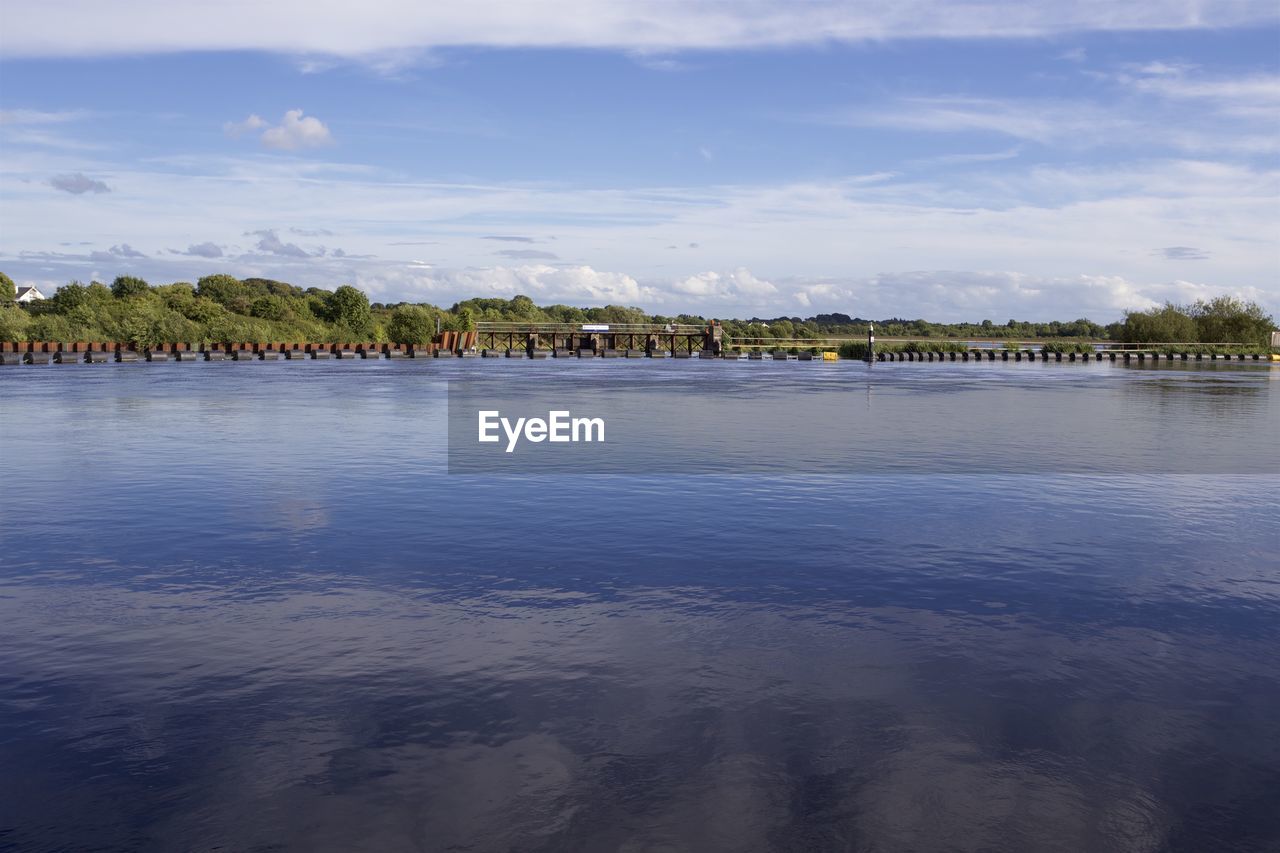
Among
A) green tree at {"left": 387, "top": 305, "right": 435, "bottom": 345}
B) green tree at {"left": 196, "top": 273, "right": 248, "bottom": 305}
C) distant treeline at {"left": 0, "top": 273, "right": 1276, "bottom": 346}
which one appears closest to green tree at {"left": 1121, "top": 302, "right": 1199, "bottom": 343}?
distant treeline at {"left": 0, "top": 273, "right": 1276, "bottom": 346}

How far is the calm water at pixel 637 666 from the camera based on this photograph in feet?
25.6

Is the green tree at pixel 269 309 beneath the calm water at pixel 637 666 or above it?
above

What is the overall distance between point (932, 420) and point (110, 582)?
32.1 m

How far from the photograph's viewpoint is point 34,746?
8.80 metres

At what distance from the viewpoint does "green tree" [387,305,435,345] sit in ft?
451

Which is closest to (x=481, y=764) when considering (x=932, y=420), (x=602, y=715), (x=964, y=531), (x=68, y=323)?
(x=602, y=715)

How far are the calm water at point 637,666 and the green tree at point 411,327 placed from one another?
4629 inches

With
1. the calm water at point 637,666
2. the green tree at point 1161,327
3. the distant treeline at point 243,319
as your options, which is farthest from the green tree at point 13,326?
the green tree at point 1161,327

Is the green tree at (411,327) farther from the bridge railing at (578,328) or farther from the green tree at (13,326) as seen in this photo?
the green tree at (13,326)

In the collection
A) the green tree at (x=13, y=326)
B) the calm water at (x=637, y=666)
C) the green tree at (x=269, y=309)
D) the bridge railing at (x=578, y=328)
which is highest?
the green tree at (x=269, y=309)

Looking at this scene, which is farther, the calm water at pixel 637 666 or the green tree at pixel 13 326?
the green tree at pixel 13 326

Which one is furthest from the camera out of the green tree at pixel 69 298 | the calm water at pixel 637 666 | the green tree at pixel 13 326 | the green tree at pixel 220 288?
the green tree at pixel 220 288

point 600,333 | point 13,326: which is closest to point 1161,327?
point 600,333

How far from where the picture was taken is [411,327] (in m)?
138
